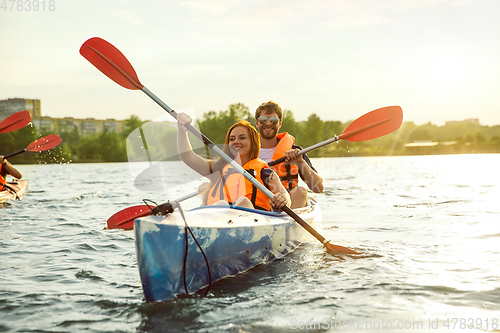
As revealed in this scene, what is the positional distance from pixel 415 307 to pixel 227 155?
1942mm

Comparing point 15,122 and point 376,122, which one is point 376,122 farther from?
point 15,122

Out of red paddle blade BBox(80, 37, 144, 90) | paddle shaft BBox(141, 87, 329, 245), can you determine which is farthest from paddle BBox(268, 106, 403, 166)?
red paddle blade BBox(80, 37, 144, 90)

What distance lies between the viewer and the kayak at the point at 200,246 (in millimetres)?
2639

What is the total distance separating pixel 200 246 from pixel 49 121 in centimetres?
8872

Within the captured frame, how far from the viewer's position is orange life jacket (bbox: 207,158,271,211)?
12.3 feet

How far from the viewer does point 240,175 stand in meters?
3.81

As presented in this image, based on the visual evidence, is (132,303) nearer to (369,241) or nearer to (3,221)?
(369,241)

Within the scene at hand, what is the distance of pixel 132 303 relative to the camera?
2.88 meters

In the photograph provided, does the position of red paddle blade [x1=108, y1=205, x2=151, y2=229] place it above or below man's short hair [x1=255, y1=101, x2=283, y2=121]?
below

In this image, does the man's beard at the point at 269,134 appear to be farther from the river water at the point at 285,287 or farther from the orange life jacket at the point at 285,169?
the river water at the point at 285,287

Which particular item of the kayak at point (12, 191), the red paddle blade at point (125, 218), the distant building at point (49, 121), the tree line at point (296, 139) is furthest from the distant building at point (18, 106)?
the red paddle blade at point (125, 218)

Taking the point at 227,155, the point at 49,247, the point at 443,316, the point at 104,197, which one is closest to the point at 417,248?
the point at 443,316

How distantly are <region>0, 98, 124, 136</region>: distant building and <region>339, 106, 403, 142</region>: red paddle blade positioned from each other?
6329 cm

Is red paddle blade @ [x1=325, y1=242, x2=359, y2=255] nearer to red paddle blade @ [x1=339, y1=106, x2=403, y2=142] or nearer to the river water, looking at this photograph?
the river water
